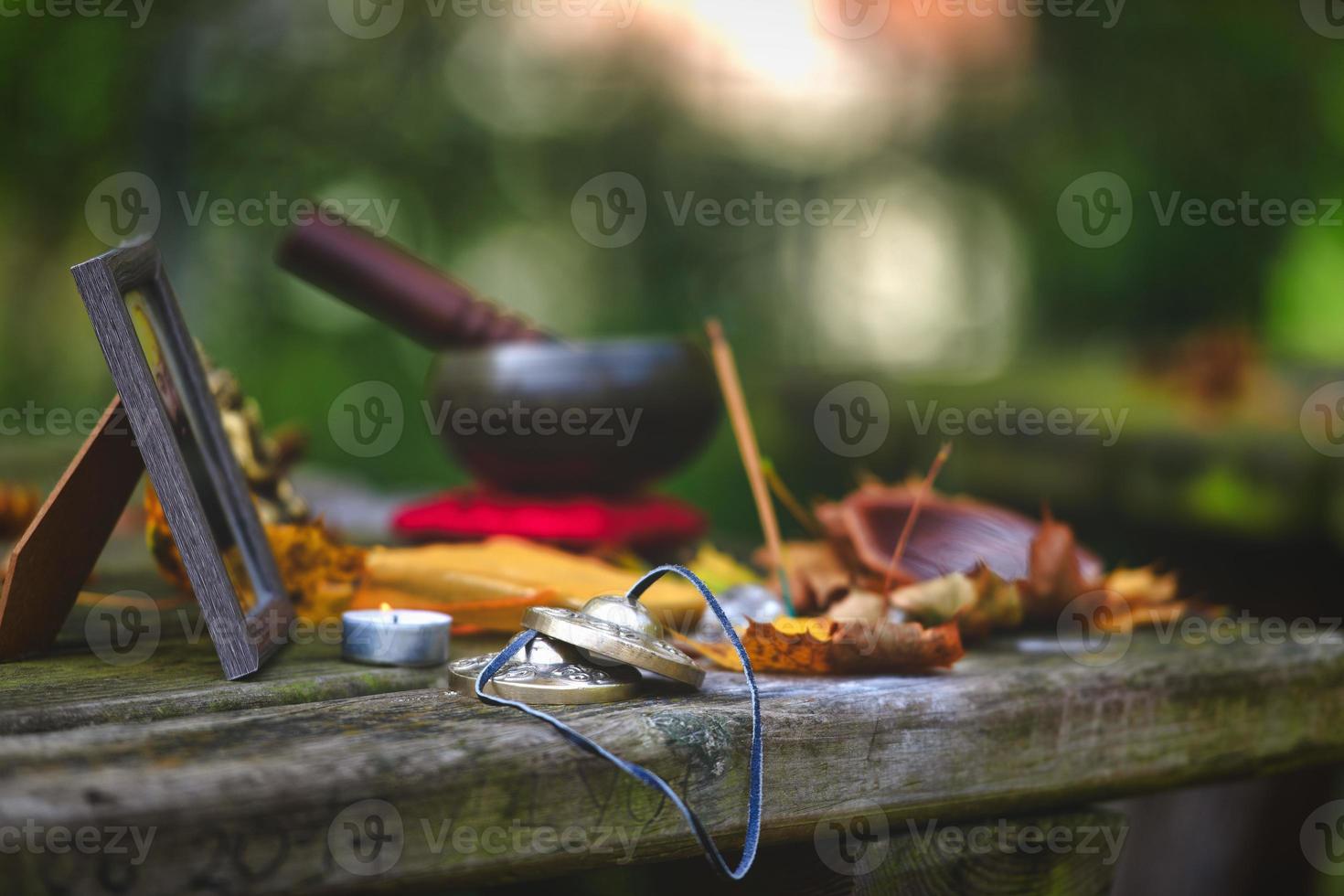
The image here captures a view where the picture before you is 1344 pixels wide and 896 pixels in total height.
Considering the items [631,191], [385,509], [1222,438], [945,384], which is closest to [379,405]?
[631,191]

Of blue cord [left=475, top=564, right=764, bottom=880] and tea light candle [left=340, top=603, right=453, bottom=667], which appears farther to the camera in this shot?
tea light candle [left=340, top=603, right=453, bottom=667]

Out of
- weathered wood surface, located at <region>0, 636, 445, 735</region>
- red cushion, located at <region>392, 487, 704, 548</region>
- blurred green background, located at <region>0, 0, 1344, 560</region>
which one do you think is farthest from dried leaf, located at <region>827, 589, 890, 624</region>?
blurred green background, located at <region>0, 0, 1344, 560</region>

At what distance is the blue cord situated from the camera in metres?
0.77

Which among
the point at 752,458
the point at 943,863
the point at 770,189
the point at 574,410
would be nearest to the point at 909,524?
the point at 752,458

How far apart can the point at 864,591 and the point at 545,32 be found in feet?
14.8

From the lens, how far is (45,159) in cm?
493

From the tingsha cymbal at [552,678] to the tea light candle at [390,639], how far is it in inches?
4.4

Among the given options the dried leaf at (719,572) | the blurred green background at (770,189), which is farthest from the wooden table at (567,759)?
the blurred green background at (770,189)

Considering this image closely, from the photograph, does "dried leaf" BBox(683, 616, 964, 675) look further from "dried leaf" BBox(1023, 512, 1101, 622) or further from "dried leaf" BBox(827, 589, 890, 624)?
"dried leaf" BBox(1023, 512, 1101, 622)

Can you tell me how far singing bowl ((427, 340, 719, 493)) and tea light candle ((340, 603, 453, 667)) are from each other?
0.58 m

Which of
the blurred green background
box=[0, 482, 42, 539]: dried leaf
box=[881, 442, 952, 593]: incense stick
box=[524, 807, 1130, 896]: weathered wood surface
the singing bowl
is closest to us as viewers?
box=[524, 807, 1130, 896]: weathered wood surface

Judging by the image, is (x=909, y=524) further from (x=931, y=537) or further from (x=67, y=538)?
(x=67, y=538)

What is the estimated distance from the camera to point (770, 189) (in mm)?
5805

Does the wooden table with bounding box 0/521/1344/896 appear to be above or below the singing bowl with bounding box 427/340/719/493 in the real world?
below
